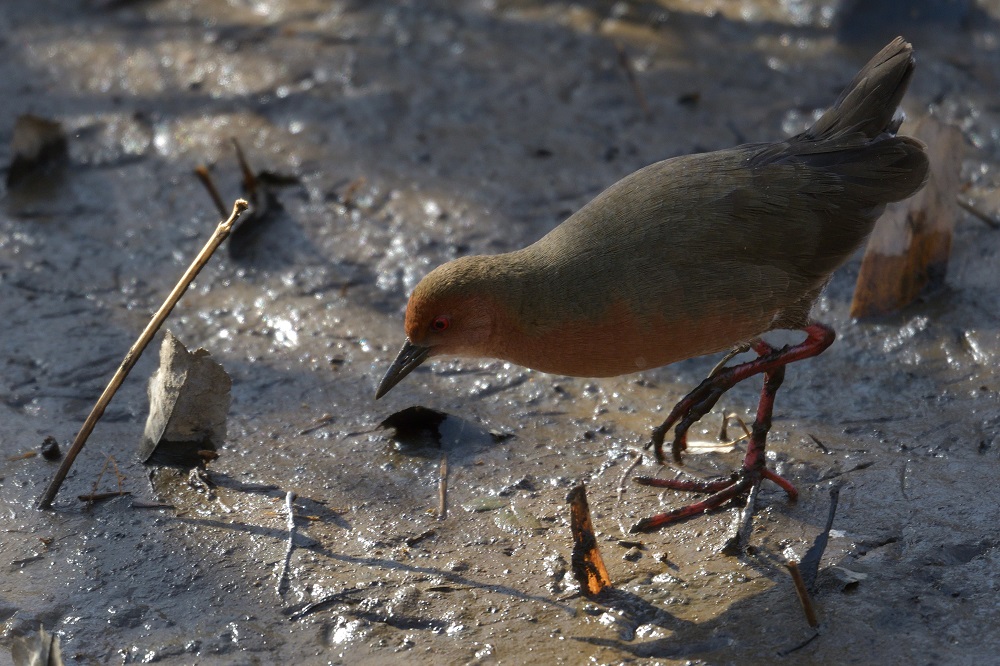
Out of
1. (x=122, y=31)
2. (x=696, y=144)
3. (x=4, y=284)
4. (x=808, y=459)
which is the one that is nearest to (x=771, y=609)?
(x=808, y=459)

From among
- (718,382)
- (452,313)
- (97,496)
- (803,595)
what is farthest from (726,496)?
(97,496)

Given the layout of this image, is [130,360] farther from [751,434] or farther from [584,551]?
[751,434]

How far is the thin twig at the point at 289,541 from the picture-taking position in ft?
12.2

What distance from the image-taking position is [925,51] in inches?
276

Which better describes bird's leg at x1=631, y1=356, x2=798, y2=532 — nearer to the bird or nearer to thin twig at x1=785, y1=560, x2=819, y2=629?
the bird

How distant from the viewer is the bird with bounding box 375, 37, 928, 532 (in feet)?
13.0

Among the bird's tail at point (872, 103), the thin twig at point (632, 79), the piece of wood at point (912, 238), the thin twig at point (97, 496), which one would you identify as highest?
the bird's tail at point (872, 103)

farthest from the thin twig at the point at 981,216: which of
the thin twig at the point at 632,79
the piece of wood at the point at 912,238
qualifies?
the thin twig at the point at 632,79

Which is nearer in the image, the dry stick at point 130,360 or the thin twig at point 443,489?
the dry stick at point 130,360

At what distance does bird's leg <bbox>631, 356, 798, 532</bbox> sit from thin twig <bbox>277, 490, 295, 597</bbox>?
127cm

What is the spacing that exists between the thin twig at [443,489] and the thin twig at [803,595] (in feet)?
4.56

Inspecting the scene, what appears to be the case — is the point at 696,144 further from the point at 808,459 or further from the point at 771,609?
the point at 771,609

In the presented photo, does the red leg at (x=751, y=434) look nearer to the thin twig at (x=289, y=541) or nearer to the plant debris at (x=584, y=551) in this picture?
the plant debris at (x=584, y=551)

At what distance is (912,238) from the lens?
5.13 m
